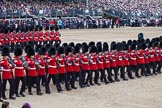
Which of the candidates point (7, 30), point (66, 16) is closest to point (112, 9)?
point (66, 16)

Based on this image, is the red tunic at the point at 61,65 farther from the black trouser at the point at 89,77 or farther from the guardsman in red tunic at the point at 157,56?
the guardsman in red tunic at the point at 157,56

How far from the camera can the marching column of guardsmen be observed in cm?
1151

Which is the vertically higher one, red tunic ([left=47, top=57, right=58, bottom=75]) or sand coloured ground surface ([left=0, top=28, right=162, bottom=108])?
red tunic ([left=47, top=57, right=58, bottom=75])

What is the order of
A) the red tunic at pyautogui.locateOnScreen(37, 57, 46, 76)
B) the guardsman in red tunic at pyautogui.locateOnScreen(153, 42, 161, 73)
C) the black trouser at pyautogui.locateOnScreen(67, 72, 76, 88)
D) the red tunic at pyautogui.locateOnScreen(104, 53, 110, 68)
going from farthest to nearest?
the guardsman in red tunic at pyautogui.locateOnScreen(153, 42, 161, 73) → the red tunic at pyautogui.locateOnScreen(104, 53, 110, 68) → the black trouser at pyautogui.locateOnScreen(67, 72, 76, 88) → the red tunic at pyautogui.locateOnScreen(37, 57, 46, 76)

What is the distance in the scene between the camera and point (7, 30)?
20672 mm

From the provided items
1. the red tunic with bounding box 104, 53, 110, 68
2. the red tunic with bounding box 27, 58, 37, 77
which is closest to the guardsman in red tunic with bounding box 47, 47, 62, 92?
the red tunic with bounding box 27, 58, 37, 77

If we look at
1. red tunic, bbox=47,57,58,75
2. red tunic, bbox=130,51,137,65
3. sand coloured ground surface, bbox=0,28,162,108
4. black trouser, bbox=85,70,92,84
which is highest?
red tunic, bbox=47,57,58,75

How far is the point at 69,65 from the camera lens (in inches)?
496

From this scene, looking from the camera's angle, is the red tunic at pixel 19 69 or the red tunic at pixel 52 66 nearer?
the red tunic at pixel 19 69

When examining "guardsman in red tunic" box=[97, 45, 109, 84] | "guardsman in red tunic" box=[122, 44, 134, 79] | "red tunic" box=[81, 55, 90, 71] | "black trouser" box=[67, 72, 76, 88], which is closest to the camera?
"black trouser" box=[67, 72, 76, 88]

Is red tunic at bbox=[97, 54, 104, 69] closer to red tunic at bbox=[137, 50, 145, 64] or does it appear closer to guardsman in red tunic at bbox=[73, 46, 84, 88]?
guardsman in red tunic at bbox=[73, 46, 84, 88]

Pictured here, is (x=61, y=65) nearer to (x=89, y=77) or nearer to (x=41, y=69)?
(x=41, y=69)

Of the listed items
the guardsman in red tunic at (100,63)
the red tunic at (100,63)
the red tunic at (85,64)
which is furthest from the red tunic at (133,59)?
the red tunic at (85,64)

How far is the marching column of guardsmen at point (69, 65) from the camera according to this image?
11508 millimetres
